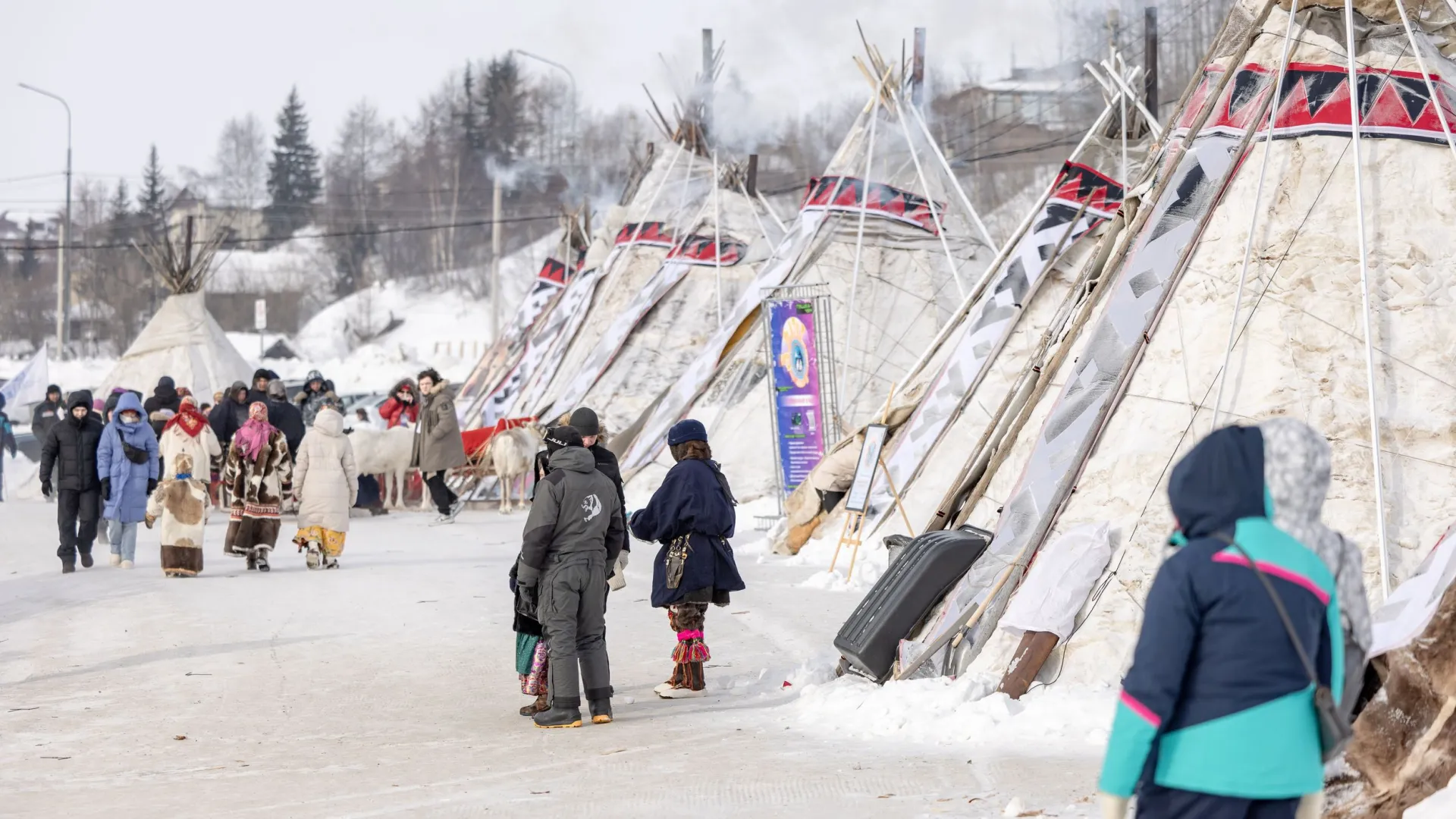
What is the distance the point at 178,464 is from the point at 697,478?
6.34m

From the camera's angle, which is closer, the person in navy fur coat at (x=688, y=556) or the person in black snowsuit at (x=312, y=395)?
the person in navy fur coat at (x=688, y=556)

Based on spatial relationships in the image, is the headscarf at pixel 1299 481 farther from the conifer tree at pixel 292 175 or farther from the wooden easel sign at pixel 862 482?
the conifer tree at pixel 292 175

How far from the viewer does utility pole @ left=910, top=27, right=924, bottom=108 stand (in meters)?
16.8

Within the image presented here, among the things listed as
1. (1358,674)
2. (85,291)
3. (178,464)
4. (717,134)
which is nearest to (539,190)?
(85,291)

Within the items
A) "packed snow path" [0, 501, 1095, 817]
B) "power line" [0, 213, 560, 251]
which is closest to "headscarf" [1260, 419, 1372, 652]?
"packed snow path" [0, 501, 1095, 817]

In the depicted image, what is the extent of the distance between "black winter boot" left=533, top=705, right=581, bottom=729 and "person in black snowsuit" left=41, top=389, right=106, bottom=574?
7.08 meters

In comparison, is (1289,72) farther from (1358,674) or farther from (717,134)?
(717,134)

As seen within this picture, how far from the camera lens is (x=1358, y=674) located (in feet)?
10.0

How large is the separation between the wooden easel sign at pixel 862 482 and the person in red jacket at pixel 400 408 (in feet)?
29.8

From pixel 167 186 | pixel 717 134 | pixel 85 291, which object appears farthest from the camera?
pixel 167 186

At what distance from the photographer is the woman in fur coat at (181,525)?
39.2 feet

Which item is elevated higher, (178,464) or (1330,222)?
(1330,222)

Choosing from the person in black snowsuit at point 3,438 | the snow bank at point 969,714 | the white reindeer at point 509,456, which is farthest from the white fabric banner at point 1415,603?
the person in black snowsuit at point 3,438

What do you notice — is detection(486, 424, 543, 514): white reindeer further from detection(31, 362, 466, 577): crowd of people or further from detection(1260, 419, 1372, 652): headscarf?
detection(1260, 419, 1372, 652): headscarf
